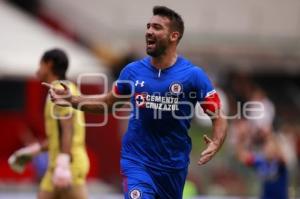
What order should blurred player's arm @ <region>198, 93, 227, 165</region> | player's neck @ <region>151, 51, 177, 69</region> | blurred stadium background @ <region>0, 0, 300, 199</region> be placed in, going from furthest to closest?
blurred stadium background @ <region>0, 0, 300, 199</region>, player's neck @ <region>151, 51, 177, 69</region>, blurred player's arm @ <region>198, 93, 227, 165</region>

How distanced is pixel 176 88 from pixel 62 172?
186 cm

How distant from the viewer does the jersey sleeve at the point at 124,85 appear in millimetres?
9773

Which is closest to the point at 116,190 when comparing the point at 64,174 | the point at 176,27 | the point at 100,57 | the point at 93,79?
the point at 93,79

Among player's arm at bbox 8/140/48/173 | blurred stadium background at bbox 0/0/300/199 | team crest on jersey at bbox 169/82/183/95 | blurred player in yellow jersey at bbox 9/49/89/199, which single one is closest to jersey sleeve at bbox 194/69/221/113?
team crest on jersey at bbox 169/82/183/95

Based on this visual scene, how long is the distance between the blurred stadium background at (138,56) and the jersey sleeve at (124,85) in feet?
25.1

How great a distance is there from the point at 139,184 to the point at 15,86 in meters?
10.9

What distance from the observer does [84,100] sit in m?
9.79

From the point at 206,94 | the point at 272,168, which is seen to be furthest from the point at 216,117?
the point at 272,168

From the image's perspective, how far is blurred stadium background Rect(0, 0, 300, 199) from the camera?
19.3 m

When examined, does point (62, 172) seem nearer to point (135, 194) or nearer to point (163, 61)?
point (135, 194)

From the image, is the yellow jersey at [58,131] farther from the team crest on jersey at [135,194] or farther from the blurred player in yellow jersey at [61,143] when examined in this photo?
the team crest on jersey at [135,194]

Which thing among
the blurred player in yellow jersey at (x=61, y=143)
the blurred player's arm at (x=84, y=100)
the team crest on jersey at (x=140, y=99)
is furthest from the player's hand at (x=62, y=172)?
the team crest on jersey at (x=140, y=99)

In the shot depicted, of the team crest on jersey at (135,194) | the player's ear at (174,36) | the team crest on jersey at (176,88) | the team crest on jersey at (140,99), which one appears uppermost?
the player's ear at (174,36)

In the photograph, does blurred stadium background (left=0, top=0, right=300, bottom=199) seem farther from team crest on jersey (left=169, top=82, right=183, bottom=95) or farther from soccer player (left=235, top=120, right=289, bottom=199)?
team crest on jersey (left=169, top=82, right=183, bottom=95)
